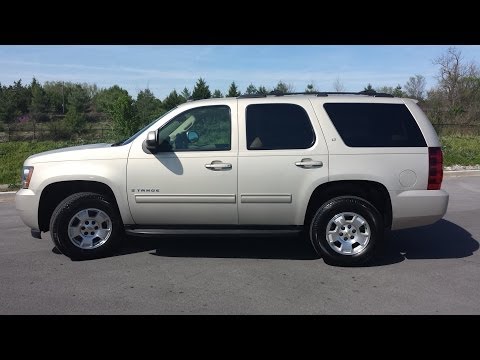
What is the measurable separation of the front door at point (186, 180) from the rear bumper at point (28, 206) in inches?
45.1

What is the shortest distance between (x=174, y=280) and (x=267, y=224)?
1278 millimetres

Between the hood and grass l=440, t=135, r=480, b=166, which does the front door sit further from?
grass l=440, t=135, r=480, b=166

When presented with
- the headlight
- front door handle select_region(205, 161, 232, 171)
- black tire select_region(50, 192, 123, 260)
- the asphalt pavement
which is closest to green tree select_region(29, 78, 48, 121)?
the asphalt pavement

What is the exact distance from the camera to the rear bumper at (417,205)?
5.07 m

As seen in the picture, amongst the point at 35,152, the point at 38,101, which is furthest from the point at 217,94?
the point at 38,101

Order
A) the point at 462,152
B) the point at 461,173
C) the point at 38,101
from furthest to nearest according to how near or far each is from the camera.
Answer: the point at 38,101 → the point at 462,152 → the point at 461,173

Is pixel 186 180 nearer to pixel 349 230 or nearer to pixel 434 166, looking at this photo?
pixel 349 230

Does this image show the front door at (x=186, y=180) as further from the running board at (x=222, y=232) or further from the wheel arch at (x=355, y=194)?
the wheel arch at (x=355, y=194)

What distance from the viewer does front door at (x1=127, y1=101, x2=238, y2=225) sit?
5.10 m

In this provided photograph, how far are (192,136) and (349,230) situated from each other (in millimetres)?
2179

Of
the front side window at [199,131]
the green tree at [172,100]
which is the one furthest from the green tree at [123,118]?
the front side window at [199,131]

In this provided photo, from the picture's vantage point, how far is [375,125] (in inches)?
206
